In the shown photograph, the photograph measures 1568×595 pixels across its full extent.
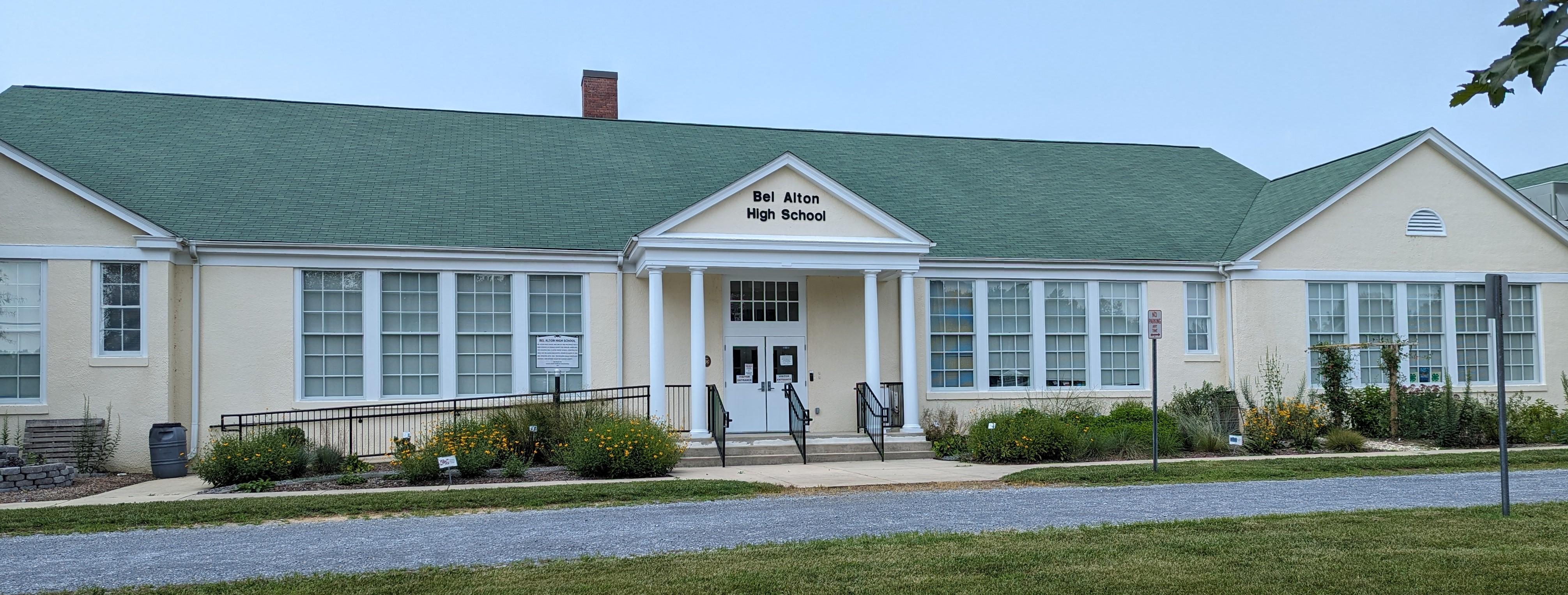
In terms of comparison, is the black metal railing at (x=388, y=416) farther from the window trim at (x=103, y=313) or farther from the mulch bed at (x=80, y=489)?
the window trim at (x=103, y=313)

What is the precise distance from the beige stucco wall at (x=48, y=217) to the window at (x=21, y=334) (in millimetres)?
486

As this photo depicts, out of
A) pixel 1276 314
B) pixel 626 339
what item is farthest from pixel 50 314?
pixel 1276 314

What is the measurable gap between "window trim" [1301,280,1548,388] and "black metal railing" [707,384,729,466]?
36.9 ft

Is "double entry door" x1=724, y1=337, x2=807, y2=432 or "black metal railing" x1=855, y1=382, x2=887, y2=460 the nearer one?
"black metal railing" x1=855, y1=382, x2=887, y2=460

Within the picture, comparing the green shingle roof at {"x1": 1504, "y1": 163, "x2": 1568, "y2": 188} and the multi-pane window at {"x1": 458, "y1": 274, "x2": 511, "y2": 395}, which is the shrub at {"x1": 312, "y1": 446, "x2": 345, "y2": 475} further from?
the green shingle roof at {"x1": 1504, "y1": 163, "x2": 1568, "y2": 188}

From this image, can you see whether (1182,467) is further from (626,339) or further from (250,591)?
(250,591)

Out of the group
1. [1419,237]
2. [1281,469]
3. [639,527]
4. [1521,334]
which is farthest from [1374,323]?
[639,527]

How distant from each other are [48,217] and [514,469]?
8032 millimetres

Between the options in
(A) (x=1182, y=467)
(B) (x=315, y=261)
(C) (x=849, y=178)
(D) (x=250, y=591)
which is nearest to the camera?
(D) (x=250, y=591)

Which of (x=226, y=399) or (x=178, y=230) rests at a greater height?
(x=178, y=230)

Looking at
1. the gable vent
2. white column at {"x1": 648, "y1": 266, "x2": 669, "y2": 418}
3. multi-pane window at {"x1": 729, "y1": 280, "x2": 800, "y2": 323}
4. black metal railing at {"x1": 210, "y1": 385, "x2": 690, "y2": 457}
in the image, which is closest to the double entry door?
multi-pane window at {"x1": 729, "y1": 280, "x2": 800, "y2": 323}

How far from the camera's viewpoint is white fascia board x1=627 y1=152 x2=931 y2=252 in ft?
58.9

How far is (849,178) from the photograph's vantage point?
23203mm

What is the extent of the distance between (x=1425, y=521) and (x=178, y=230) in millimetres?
16732
